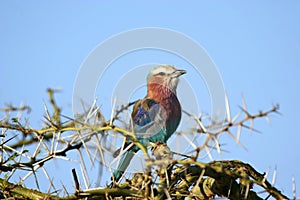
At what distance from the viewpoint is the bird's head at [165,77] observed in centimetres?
295

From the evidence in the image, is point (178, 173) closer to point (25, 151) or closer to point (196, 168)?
point (196, 168)

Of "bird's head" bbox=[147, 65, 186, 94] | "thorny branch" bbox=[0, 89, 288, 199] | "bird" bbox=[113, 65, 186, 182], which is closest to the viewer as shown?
"thorny branch" bbox=[0, 89, 288, 199]

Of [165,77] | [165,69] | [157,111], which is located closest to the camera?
[165,69]

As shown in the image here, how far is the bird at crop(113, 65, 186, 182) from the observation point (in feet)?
8.53

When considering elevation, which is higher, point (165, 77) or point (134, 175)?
point (165, 77)

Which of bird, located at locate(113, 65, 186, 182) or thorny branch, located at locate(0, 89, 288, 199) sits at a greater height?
bird, located at locate(113, 65, 186, 182)

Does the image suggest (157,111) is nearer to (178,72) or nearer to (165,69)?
(165,69)

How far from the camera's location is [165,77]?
3414mm

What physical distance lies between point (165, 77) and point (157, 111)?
24 cm

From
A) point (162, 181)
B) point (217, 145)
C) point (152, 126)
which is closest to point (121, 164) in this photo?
point (152, 126)

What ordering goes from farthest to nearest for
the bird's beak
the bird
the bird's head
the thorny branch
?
1. the bird's head
2. the bird's beak
3. the bird
4. the thorny branch

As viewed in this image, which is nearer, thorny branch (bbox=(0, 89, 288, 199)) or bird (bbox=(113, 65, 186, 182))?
thorny branch (bbox=(0, 89, 288, 199))

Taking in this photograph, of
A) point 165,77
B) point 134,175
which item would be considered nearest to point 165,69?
point 165,77

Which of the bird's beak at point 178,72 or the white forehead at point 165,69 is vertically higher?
the white forehead at point 165,69
